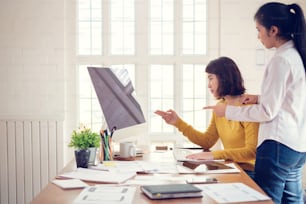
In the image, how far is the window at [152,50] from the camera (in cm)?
348

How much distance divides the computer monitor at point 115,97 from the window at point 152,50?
1112mm

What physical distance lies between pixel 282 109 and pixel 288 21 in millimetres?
377

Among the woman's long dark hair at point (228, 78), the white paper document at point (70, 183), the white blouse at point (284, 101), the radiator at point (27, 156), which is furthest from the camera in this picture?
the radiator at point (27, 156)

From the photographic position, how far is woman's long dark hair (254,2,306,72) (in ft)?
5.97

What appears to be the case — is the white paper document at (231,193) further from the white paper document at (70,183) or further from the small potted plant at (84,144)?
the small potted plant at (84,144)

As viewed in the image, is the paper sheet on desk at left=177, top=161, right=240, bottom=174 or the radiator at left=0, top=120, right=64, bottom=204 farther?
the radiator at left=0, top=120, right=64, bottom=204

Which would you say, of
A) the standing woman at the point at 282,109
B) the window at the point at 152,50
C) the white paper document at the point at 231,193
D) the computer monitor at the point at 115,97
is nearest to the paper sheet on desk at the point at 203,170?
the standing woman at the point at 282,109

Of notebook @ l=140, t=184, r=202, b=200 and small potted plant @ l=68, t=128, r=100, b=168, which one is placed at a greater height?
small potted plant @ l=68, t=128, r=100, b=168

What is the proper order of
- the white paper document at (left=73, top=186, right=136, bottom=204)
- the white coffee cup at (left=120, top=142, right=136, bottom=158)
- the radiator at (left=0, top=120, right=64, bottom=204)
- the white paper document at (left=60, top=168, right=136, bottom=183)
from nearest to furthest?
the white paper document at (left=73, top=186, right=136, bottom=204) < the white paper document at (left=60, top=168, right=136, bottom=183) < the white coffee cup at (left=120, top=142, right=136, bottom=158) < the radiator at (left=0, top=120, right=64, bottom=204)

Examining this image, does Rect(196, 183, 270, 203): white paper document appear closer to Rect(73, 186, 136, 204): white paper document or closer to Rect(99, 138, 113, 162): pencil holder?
Rect(73, 186, 136, 204): white paper document

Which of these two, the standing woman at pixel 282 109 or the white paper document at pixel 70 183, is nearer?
the white paper document at pixel 70 183

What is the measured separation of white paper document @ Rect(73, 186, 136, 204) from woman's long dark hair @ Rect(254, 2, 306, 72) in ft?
3.03

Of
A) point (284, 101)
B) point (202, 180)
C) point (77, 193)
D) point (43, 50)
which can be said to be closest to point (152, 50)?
point (43, 50)

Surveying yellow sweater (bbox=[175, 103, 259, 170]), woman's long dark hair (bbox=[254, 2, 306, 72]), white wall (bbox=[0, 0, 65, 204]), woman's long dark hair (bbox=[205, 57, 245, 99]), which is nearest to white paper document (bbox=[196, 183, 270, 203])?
yellow sweater (bbox=[175, 103, 259, 170])
